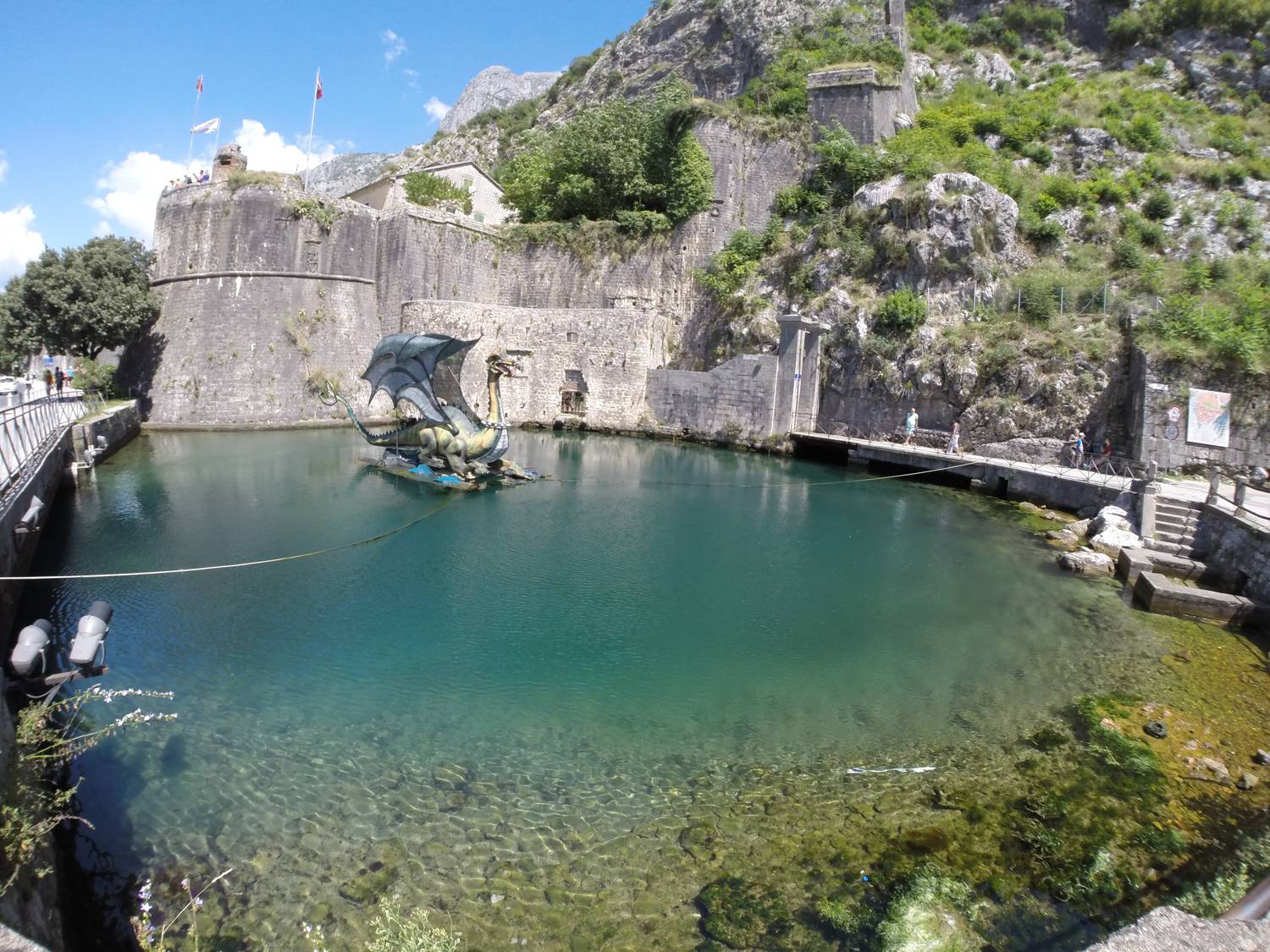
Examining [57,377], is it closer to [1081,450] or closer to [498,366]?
[498,366]

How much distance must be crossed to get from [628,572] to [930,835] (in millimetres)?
6083

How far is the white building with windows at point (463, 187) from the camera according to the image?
31688 millimetres

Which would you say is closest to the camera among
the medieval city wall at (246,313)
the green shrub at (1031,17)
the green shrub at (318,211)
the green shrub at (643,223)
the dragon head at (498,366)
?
the dragon head at (498,366)

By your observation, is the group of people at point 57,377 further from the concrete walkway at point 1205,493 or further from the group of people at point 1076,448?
Answer: the concrete walkway at point 1205,493

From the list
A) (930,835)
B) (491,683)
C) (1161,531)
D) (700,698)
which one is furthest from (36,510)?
(1161,531)

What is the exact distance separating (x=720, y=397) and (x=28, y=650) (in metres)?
20.1

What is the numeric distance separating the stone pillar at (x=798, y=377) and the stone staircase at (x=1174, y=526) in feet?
35.1

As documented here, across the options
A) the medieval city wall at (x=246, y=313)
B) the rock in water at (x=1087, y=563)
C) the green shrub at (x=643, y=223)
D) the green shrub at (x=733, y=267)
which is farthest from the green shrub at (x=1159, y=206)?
the medieval city wall at (x=246, y=313)

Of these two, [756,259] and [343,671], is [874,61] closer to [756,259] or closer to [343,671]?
[756,259]

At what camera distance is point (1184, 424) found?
1489 cm

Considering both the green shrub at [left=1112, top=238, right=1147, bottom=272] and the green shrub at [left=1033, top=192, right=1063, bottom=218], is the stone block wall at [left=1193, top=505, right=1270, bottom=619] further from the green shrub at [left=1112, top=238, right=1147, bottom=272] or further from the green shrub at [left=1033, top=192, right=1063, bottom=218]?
the green shrub at [left=1033, top=192, right=1063, bottom=218]

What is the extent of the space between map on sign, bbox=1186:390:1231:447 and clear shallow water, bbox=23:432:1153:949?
15.7 feet

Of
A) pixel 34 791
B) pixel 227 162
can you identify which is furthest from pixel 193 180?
pixel 34 791

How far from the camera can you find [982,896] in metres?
4.41
